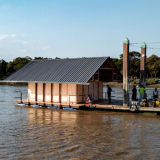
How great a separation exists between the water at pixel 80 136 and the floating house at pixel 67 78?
3.47 metres

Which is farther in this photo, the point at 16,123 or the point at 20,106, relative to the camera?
the point at 20,106

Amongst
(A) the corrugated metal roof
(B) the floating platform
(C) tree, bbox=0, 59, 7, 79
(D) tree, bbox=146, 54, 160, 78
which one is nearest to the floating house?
(A) the corrugated metal roof

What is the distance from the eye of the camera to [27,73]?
85.6 feet

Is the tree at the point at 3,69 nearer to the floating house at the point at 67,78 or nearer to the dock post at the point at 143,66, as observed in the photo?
the floating house at the point at 67,78

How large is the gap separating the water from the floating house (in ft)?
11.4

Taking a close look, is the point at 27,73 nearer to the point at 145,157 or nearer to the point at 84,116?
the point at 84,116

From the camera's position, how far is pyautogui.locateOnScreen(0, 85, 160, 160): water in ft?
33.7

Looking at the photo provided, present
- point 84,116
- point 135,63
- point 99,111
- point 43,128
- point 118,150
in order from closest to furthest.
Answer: point 118,150 → point 43,128 → point 84,116 → point 99,111 → point 135,63

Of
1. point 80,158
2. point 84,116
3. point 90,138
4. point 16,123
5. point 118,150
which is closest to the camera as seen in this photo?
point 80,158

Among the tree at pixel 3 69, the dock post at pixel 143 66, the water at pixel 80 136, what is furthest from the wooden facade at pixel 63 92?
the tree at pixel 3 69

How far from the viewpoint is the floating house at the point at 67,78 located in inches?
898

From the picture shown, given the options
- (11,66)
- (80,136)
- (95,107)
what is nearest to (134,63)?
(11,66)

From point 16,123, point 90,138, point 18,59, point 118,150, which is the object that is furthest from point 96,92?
point 18,59

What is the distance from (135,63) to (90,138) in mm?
66339
